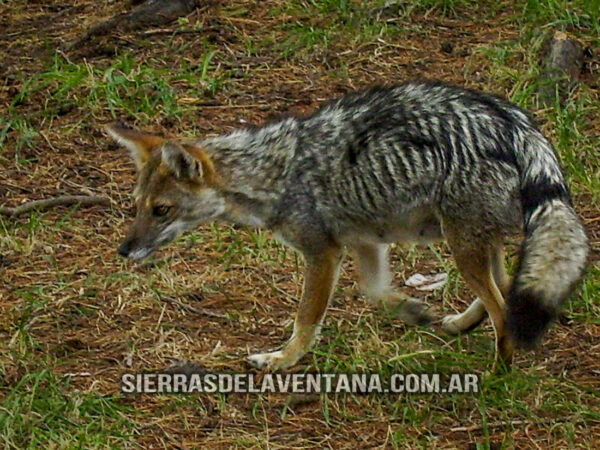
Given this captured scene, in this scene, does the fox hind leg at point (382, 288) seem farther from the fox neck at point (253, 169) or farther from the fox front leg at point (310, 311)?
the fox neck at point (253, 169)

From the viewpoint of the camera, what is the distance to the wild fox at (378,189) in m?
5.51

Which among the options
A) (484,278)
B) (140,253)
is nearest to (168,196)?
(140,253)

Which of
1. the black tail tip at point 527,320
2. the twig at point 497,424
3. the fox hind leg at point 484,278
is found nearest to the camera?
the black tail tip at point 527,320

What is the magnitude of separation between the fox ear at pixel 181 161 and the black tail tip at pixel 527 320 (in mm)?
1691

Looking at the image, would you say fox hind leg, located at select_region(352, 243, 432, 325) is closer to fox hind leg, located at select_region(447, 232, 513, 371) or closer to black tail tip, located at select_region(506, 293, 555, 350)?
fox hind leg, located at select_region(447, 232, 513, 371)

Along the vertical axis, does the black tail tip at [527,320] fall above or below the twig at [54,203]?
above

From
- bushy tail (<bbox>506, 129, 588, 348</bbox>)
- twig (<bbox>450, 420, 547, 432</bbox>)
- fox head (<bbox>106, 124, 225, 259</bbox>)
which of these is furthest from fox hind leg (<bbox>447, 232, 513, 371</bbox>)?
fox head (<bbox>106, 124, 225, 259</bbox>)

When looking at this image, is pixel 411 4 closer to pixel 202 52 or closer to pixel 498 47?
pixel 498 47

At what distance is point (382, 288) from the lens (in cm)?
620

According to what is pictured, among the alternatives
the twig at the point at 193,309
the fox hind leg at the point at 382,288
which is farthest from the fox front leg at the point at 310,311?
the twig at the point at 193,309

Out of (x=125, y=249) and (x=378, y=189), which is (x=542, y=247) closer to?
(x=378, y=189)

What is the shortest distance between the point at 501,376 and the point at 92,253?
259 cm

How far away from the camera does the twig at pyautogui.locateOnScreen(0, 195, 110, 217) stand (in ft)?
24.5

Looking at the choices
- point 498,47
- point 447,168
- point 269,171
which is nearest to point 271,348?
point 269,171
